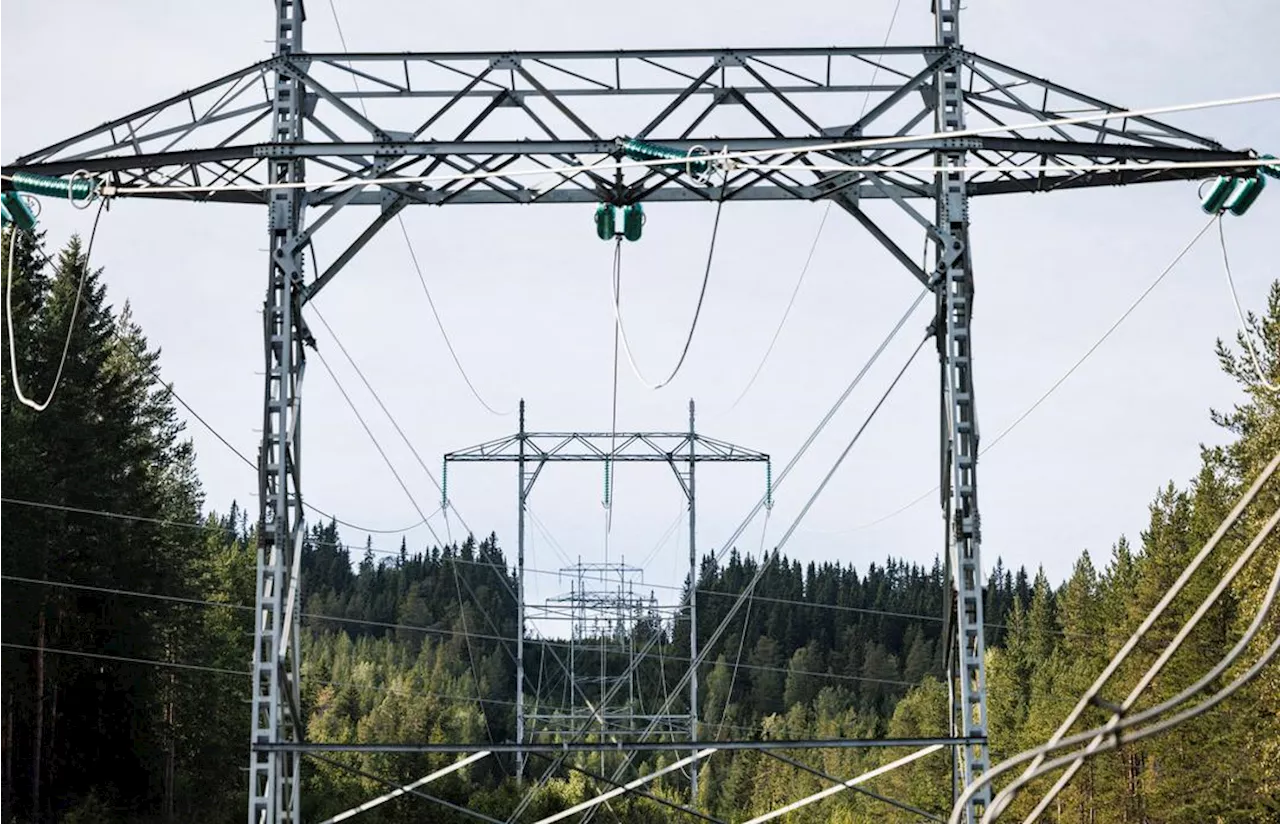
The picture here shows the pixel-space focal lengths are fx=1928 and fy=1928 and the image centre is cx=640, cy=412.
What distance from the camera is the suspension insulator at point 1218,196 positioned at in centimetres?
1593

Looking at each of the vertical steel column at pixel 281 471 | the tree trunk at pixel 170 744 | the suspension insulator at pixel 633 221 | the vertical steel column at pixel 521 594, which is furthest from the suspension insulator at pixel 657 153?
the tree trunk at pixel 170 744

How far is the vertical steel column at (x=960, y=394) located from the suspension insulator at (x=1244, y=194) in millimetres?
2238

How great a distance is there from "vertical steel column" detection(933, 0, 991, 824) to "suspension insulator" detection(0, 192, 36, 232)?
7.76 meters

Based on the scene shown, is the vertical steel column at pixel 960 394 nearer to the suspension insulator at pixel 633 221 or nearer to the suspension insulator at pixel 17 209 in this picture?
the suspension insulator at pixel 633 221

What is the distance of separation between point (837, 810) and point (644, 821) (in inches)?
1115

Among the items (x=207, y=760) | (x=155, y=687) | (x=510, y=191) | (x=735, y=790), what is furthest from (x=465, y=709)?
(x=510, y=191)

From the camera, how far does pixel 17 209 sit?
16375mm

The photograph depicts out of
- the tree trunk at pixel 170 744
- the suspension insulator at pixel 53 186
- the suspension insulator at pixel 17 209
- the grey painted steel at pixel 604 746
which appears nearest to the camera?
the grey painted steel at pixel 604 746

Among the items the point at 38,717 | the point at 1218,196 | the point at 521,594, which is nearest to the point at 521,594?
the point at 521,594

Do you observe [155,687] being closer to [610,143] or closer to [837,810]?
[610,143]

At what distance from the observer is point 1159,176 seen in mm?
16781

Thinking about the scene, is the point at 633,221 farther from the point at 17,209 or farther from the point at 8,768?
the point at 8,768

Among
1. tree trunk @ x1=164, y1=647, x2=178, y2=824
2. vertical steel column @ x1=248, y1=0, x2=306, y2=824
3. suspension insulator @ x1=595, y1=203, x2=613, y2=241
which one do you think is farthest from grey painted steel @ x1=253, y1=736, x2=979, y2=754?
tree trunk @ x1=164, y1=647, x2=178, y2=824

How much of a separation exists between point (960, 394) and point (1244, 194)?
2.86 metres
